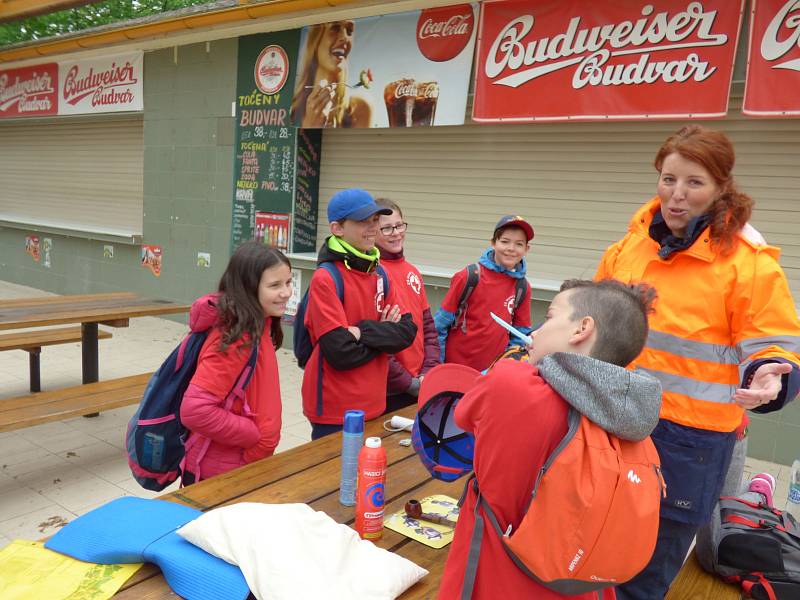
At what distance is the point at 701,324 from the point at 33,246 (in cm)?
1077

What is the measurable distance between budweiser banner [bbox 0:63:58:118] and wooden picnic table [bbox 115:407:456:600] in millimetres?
9398

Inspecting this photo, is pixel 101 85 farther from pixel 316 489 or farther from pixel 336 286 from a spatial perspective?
pixel 316 489

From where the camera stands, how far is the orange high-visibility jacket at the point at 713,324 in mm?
1679

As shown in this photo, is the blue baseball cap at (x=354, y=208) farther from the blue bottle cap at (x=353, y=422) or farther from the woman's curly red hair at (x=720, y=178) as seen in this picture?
the woman's curly red hair at (x=720, y=178)

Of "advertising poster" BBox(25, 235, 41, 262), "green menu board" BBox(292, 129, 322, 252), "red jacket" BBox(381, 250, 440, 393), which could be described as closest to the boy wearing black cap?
"red jacket" BBox(381, 250, 440, 393)

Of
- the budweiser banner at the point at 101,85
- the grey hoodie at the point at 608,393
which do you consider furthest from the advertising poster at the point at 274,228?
the grey hoodie at the point at 608,393

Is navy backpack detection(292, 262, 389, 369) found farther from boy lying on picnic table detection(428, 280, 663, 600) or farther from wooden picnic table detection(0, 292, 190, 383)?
wooden picnic table detection(0, 292, 190, 383)

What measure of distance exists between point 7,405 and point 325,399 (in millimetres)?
2202

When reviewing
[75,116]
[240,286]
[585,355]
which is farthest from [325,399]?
[75,116]

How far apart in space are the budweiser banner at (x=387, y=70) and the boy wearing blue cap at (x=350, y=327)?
10.8 feet

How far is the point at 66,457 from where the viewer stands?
4.11 metres

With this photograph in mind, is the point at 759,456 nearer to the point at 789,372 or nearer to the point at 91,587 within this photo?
the point at 789,372

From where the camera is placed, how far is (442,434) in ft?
5.49

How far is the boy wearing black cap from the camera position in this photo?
11.8 feet
